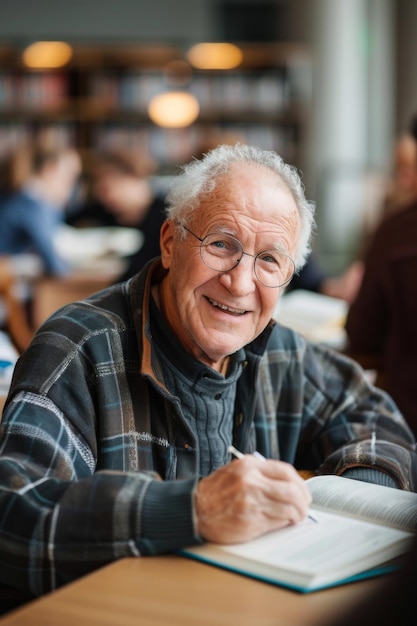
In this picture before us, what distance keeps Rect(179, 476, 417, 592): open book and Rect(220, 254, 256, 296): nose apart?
351mm

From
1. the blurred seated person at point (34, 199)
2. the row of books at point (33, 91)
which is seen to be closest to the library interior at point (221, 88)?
the row of books at point (33, 91)

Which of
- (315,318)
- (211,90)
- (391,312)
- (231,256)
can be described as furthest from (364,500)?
(211,90)

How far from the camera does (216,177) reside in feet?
5.20

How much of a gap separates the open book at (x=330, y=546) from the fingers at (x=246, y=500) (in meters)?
0.02

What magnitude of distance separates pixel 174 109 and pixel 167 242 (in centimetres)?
759

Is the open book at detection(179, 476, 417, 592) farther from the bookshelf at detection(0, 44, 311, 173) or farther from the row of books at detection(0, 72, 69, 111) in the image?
the row of books at detection(0, 72, 69, 111)

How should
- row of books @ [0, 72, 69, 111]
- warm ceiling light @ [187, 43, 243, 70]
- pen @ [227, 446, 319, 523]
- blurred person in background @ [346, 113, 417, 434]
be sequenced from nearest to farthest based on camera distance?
pen @ [227, 446, 319, 523] → blurred person in background @ [346, 113, 417, 434] → row of books @ [0, 72, 69, 111] → warm ceiling light @ [187, 43, 243, 70]

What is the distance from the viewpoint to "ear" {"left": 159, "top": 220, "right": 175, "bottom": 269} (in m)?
1.63

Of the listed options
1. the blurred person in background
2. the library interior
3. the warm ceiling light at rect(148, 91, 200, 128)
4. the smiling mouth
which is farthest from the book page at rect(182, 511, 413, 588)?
the warm ceiling light at rect(148, 91, 200, 128)

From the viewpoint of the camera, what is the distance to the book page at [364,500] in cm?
132

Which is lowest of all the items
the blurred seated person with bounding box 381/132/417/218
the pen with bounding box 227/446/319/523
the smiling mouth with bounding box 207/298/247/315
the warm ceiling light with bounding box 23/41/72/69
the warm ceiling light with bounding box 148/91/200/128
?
the warm ceiling light with bounding box 148/91/200/128

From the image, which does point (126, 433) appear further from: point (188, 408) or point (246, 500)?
point (246, 500)

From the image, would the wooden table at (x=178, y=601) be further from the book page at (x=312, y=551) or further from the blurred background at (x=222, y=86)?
the blurred background at (x=222, y=86)

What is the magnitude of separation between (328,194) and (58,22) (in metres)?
3.09
